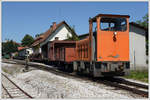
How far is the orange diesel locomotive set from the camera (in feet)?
33.4

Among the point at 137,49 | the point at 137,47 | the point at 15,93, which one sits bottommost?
the point at 15,93

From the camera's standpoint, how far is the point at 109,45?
34.5 ft

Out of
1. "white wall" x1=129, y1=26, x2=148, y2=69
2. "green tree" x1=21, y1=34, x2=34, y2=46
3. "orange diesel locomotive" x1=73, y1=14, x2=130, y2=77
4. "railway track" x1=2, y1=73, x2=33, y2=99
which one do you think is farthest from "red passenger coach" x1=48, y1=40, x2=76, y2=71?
"green tree" x1=21, y1=34, x2=34, y2=46

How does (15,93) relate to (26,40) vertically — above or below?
below

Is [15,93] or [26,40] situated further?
[26,40]

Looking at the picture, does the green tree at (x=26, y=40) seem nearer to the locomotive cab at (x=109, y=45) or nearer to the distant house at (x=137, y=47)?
the distant house at (x=137, y=47)

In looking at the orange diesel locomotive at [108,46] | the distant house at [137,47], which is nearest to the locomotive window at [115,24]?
the orange diesel locomotive at [108,46]

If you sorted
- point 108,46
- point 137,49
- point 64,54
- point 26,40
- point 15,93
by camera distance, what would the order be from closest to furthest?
point 15,93 < point 108,46 < point 64,54 < point 137,49 < point 26,40

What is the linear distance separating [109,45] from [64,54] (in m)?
6.56

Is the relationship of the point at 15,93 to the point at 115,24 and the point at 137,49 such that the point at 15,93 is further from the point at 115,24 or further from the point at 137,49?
the point at 137,49

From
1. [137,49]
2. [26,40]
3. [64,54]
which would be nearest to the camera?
[64,54]

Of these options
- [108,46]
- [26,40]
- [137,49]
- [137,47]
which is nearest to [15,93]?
[108,46]

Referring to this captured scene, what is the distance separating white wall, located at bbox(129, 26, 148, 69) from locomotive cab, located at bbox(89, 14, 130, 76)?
8.61m

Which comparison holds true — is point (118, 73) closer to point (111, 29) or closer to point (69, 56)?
point (111, 29)
